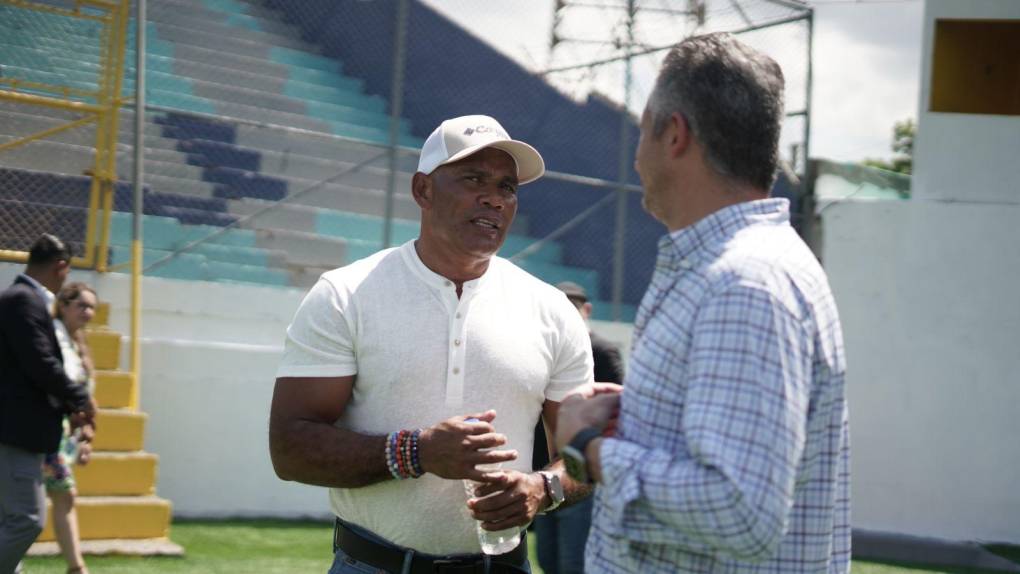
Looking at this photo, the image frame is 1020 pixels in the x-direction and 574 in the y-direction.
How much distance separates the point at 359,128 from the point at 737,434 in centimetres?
1059

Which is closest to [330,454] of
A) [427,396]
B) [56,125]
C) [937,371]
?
[427,396]

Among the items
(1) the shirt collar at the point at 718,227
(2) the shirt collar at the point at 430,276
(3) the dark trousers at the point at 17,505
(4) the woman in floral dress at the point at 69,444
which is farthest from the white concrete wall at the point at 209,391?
(1) the shirt collar at the point at 718,227

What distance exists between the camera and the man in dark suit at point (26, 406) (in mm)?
5949

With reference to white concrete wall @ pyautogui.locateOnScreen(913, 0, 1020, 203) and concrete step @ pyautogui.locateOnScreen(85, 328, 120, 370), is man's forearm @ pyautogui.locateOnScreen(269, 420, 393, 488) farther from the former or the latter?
white concrete wall @ pyautogui.locateOnScreen(913, 0, 1020, 203)

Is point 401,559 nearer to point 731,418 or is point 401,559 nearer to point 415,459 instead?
point 415,459

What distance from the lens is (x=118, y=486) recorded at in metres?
8.04

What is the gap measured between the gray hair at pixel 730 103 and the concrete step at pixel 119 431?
22.2ft

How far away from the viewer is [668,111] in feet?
7.34

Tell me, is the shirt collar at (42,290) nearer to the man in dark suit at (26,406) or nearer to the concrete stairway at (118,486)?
the man in dark suit at (26,406)

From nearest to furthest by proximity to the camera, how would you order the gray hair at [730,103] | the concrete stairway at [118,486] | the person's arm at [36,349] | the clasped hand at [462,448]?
the gray hair at [730,103]
the clasped hand at [462,448]
the person's arm at [36,349]
the concrete stairway at [118,486]

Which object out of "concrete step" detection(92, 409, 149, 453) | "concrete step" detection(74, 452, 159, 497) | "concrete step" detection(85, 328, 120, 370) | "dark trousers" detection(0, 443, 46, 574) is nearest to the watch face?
"dark trousers" detection(0, 443, 46, 574)

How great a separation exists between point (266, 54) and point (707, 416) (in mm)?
10817

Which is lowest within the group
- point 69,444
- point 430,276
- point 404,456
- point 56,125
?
point 69,444

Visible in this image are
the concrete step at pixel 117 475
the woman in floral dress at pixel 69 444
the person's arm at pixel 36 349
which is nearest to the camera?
the person's arm at pixel 36 349
